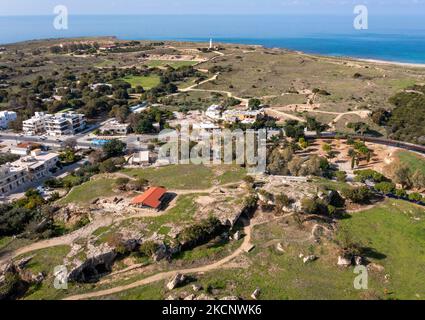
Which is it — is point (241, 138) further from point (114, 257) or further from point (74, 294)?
point (74, 294)

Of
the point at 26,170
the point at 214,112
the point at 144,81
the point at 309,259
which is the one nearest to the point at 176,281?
the point at 309,259

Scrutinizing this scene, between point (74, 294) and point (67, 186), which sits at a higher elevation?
point (67, 186)

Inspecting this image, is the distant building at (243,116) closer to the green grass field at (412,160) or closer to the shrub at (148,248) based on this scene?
the green grass field at (412,160)

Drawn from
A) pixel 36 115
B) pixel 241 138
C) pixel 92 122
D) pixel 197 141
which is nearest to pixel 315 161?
pixel 241 138

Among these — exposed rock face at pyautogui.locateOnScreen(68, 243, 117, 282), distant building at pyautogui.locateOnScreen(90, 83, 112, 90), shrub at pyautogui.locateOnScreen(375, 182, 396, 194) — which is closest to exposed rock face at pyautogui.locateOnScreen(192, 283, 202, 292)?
exposed rock face at pyautogui.locateOnScreen(68, 243, 117, 282)

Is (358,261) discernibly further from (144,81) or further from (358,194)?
(144,81)
